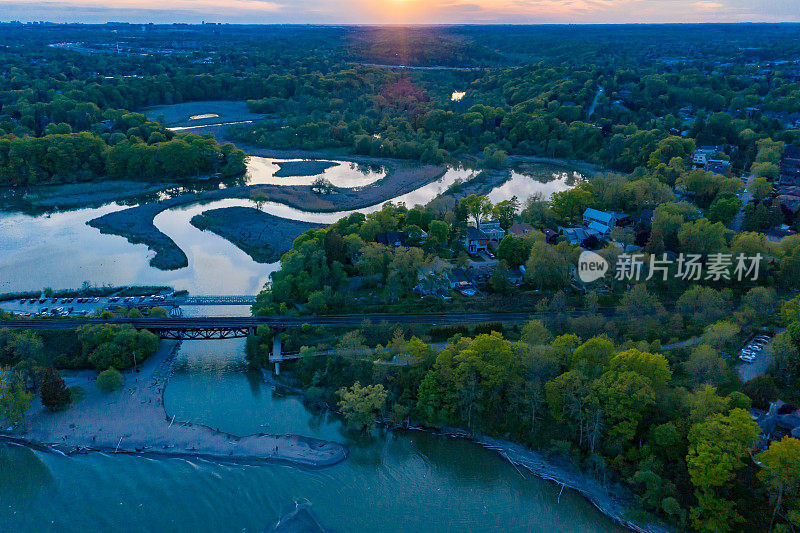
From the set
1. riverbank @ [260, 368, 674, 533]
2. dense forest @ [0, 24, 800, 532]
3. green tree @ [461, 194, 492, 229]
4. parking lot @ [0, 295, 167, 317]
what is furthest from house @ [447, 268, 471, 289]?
parking lot @ [0, 295, 167, 317]

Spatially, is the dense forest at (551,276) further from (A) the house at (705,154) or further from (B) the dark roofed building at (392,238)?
(A) the house at (705,154)

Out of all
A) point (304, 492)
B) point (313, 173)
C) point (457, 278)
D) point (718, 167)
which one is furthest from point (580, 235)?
point (313, 173)

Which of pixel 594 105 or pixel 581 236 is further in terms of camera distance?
pixel 594 105

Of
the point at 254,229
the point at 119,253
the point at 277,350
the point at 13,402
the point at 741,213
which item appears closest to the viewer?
the point at 13,402

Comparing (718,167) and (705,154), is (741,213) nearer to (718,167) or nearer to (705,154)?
(718,167)

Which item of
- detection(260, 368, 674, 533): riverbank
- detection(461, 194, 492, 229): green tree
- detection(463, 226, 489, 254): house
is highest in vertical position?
A: detection(461, 194, 492, 229): green tree

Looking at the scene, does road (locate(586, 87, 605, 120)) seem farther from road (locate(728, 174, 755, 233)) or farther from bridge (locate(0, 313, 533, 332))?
bridge (locate(0, 313, 533, 332))
